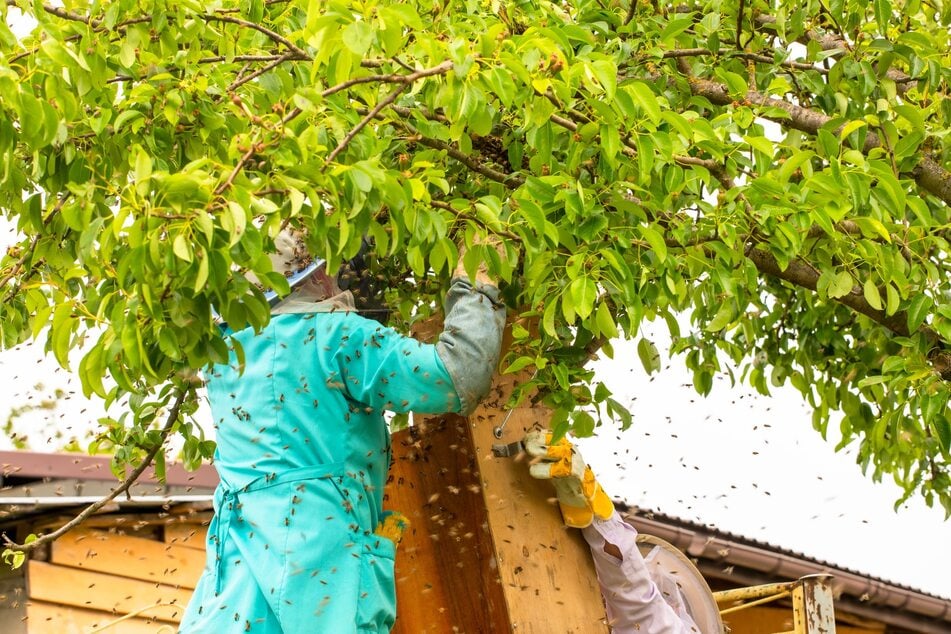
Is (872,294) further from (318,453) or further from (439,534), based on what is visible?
(318,453)

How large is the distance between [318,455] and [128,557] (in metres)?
3.42

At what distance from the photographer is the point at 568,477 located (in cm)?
366

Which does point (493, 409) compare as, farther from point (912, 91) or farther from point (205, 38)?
point (912, 91)

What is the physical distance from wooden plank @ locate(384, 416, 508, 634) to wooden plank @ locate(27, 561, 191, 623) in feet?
6.35

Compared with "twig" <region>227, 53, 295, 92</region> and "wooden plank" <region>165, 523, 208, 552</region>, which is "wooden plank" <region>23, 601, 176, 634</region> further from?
"twig" <region>227, 53, 295, 92</region>

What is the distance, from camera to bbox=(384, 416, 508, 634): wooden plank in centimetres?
384

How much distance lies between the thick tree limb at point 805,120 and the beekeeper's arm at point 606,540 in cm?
137

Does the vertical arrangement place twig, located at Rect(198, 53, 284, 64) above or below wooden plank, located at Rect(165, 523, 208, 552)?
below

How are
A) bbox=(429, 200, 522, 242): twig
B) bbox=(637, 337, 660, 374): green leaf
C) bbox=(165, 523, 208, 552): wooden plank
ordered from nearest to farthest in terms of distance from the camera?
bbox=(429, 200, 522, 242): twig, bbox=(637, 337, 660, 374): green leaf, bbox=(165, 523, 208, 552): wooden plank

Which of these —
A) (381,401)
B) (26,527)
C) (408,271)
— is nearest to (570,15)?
(408,271)

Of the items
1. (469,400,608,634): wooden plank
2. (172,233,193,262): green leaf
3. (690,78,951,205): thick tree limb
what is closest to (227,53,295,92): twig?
(172,233,193,262): green leaf

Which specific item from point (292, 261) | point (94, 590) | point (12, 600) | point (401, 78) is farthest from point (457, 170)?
point (12, 600)

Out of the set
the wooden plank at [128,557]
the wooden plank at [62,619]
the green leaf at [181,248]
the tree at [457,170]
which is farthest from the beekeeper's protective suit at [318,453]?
the wooden plank at [128,557]

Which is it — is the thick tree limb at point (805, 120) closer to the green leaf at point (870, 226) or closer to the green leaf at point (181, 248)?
the green leaf at point (870, 226)
